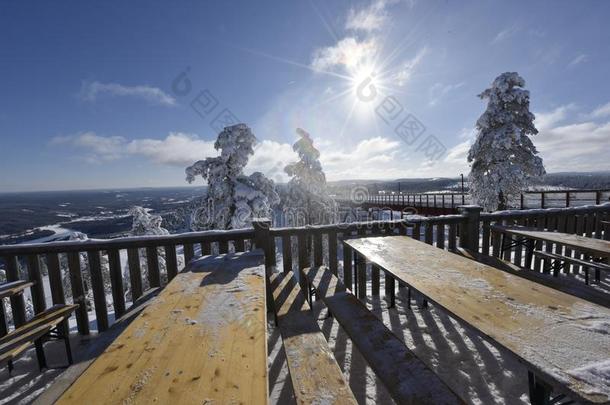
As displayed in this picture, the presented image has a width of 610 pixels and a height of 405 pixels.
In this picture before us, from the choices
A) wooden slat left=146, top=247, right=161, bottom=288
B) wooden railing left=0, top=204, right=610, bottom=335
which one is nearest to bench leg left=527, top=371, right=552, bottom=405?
wooden railing left=0, top=204, right=610, bottom=335

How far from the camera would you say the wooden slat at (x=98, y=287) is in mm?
3455

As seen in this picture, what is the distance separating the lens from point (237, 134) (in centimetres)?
1443

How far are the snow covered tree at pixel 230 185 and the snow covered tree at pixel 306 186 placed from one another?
24.8ft

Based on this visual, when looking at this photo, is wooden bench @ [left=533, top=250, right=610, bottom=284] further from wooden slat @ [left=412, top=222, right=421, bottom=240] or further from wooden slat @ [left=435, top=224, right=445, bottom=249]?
wooden slat @ [left=412, top=222, right=421, bottom=240]

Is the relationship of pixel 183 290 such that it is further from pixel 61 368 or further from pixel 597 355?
pixel 597 355

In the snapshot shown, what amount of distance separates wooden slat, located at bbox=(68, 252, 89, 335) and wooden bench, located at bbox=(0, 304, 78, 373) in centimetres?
30

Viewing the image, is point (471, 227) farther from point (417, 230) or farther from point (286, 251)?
point (286, 251)

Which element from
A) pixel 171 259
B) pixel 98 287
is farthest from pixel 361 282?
pixel 98 287

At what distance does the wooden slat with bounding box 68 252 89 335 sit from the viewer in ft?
11.1

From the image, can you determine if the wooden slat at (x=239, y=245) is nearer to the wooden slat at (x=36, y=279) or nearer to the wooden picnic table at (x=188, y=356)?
the wooden picnic table at (x=188, y=356)

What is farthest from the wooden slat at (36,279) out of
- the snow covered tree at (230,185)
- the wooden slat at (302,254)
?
the snow covered tree at (230,185)

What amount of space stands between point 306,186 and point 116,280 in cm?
1957

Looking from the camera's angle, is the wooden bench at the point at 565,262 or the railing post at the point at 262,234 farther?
the railing post at the point at 262,234

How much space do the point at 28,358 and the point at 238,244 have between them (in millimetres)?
2529
